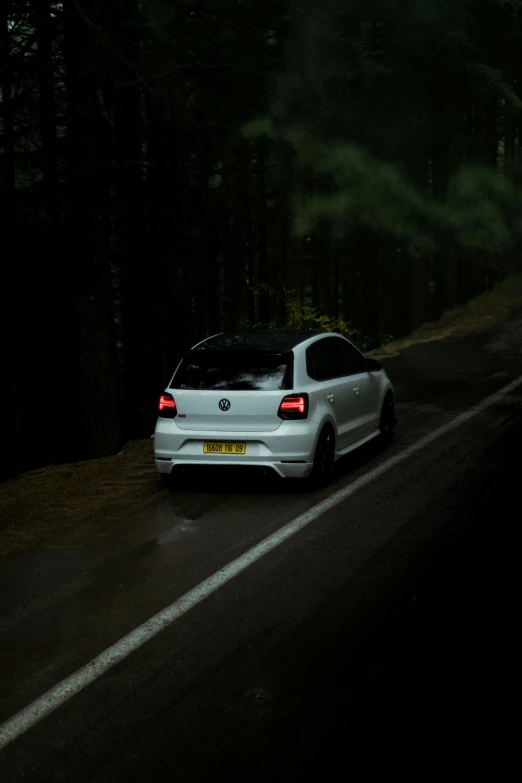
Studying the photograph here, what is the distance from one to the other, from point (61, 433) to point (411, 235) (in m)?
22.3

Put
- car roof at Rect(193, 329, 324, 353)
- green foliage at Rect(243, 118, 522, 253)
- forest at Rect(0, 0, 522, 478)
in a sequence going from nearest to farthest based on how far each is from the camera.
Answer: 1. car roof at Rect(193, 329, 324, 353)
2. forest at Rect(0, 0, 522, 478)
3. green foliage at Rect(243, 118, 522, 253)

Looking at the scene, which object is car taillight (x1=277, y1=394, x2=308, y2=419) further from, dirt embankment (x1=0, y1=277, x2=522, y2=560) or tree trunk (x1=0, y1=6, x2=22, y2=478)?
tree trunk (x1=0, y1=6, x2=22, y2=478)

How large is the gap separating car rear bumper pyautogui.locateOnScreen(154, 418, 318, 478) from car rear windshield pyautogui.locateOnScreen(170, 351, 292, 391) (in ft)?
1.69

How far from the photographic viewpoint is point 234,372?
11.2m

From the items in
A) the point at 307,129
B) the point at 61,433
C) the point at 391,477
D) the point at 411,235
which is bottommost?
the point at 61,433

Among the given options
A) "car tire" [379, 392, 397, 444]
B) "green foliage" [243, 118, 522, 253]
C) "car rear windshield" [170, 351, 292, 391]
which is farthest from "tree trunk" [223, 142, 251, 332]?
"car rear windshield" [170, 351, 292, 391]

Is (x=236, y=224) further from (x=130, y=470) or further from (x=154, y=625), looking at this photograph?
(x=154, y=625)

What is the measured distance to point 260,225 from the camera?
3931 cm

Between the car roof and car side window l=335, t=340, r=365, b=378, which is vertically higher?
Answer: the car roof

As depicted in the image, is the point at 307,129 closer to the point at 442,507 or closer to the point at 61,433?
the point at 61,433

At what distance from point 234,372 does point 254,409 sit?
55cm

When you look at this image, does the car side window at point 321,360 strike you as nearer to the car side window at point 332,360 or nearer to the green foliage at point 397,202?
the car side window at point 332,360

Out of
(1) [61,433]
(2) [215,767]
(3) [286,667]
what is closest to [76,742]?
(2) [215,767]

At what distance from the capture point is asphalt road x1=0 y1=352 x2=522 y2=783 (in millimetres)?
4945
